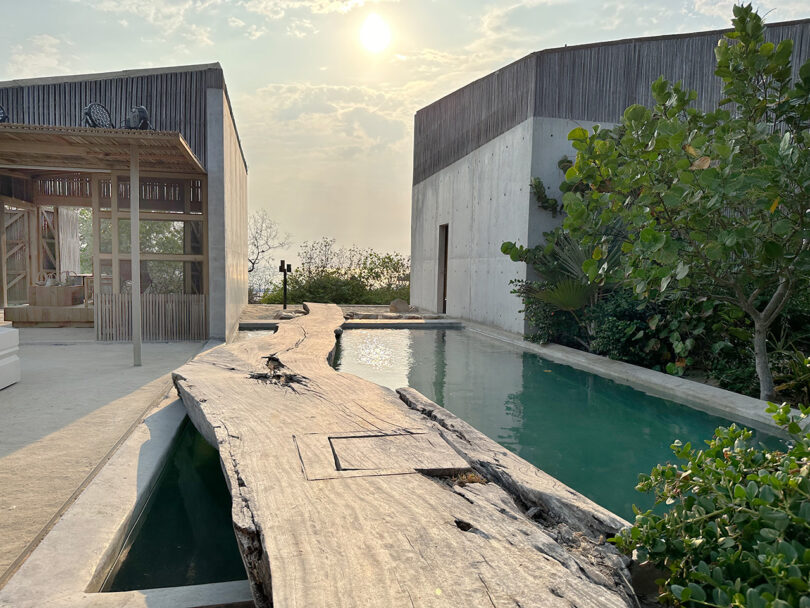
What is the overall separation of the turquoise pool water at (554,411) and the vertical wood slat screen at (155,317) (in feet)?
6.49

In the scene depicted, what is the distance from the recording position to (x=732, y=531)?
4.25 ft

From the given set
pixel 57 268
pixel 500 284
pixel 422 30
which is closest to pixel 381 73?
pixel 422 30

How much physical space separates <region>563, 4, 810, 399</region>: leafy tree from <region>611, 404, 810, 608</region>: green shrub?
2.17 metres

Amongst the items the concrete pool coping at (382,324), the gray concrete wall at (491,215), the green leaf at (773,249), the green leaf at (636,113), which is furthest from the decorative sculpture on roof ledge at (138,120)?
the green leaf at (773,249)

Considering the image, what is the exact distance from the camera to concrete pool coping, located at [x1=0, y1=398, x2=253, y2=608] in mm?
1637

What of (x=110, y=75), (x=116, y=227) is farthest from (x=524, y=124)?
(x=116, y=227)

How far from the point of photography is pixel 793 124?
14.4 ft

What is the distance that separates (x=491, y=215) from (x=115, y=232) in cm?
599

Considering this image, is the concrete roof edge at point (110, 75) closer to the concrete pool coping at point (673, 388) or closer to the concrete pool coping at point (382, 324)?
the concrete pool coping at point (382, 324)

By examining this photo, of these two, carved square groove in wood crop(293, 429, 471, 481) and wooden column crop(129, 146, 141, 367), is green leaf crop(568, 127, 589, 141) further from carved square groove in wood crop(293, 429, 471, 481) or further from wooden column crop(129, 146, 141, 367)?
wooden column crop(129, 146, 141, 367)

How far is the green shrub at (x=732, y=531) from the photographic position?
3.62 feet

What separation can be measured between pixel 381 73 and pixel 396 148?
877 cm

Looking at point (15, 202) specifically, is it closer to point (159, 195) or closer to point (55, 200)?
point (55, 200)

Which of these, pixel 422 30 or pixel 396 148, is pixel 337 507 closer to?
pixel 422 30
